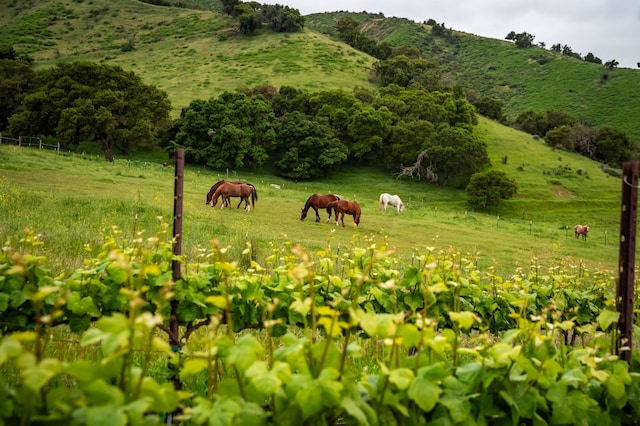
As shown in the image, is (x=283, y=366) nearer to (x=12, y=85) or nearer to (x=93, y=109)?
(x=93, y=109)

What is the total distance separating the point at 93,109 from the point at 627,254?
43574 mm

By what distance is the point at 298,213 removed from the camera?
25.3 metres

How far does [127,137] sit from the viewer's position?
41.4 meters

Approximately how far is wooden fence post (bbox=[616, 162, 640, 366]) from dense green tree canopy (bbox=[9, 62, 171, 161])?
42.3m

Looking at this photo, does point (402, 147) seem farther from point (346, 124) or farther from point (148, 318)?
point (148, 318)

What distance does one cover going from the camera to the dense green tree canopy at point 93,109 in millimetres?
40250

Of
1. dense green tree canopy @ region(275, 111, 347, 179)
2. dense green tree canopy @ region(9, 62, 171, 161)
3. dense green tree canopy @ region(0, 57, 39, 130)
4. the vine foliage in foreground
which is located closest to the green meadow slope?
the vine foliage in foreground

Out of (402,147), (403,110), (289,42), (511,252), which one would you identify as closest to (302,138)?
(402,147)

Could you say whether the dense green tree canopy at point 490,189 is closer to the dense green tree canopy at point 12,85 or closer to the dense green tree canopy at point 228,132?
the dense green tree canopy at point 228,132

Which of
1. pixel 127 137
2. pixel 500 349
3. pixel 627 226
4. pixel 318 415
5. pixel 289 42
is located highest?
pixel 289 42

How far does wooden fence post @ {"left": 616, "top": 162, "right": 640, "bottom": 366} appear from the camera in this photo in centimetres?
405

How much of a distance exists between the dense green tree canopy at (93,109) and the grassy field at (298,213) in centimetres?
532

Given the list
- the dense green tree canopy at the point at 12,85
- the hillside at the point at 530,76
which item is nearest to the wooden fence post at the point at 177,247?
the dense green tree canopy at the point at 12,85

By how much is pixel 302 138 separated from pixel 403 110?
1582cm
